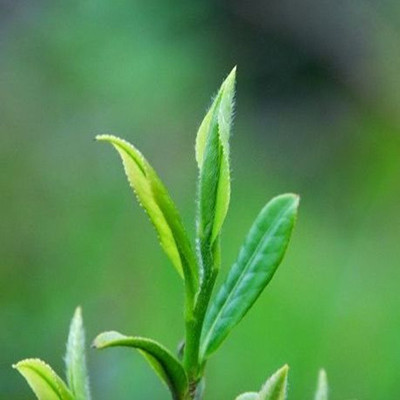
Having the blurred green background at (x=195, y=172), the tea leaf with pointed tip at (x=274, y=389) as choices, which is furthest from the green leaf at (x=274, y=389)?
the blurred green background at (x=195, y=172)

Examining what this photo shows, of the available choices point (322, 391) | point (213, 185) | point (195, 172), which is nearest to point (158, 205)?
point (213, 185)

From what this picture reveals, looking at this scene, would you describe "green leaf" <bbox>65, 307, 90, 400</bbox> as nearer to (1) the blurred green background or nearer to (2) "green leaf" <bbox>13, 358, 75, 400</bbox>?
(2) "green leaf" <bbox>13, 358, 75, 400</bbox>

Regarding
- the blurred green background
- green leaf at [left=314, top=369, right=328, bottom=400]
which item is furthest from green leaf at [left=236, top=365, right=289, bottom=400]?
the blurred green background

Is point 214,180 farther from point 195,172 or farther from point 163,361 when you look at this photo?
point 195,172

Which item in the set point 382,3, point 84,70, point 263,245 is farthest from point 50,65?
point 263,245

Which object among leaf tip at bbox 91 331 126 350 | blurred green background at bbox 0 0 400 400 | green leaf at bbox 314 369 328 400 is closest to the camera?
leaf tip at bbox 91 331 126 350

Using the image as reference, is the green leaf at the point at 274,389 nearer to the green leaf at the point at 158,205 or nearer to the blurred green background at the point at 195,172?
the green leaf at the point at 158,205

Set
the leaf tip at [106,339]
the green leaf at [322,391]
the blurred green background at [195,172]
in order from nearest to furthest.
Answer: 1. the leaf tip at [106,339]
2. the green leaf at [322,391]
3. the blurred green background at [195,172]
